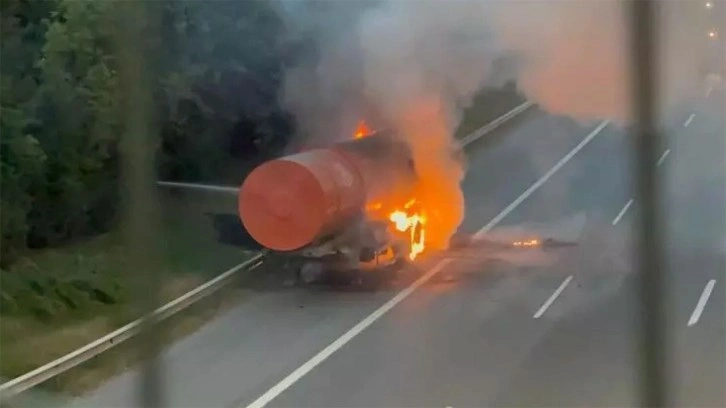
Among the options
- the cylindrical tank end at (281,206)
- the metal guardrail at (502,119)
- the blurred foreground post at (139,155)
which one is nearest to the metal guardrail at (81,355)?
the cylindrical tank end at (281,206)

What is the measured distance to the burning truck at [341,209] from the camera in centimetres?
189

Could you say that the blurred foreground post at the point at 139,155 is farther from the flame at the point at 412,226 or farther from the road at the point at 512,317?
the flame at the point at 412,226

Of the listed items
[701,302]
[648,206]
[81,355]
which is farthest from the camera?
[701,302]

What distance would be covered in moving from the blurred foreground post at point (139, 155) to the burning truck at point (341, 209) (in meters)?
0.88

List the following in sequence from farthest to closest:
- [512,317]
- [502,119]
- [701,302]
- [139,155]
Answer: [502,119] → [512,317] → [701,302] → [139,155]

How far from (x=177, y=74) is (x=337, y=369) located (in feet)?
1.91

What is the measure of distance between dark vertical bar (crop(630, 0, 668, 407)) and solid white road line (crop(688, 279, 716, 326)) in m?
0.98

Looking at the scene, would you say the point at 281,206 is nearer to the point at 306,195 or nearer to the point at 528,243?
the point at 306,195

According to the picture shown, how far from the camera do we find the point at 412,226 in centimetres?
216

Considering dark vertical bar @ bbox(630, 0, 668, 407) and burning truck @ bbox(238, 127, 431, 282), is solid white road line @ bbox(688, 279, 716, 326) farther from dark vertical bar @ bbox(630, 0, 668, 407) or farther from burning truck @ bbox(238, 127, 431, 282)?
dark vertical bar @ bbox(630, 0, 668, 407)

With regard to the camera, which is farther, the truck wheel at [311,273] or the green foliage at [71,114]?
the truck wheel at [311,273]

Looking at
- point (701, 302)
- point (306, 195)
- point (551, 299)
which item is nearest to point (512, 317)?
point (551, 299)

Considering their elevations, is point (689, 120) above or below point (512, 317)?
above

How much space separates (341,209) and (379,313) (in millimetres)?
213
